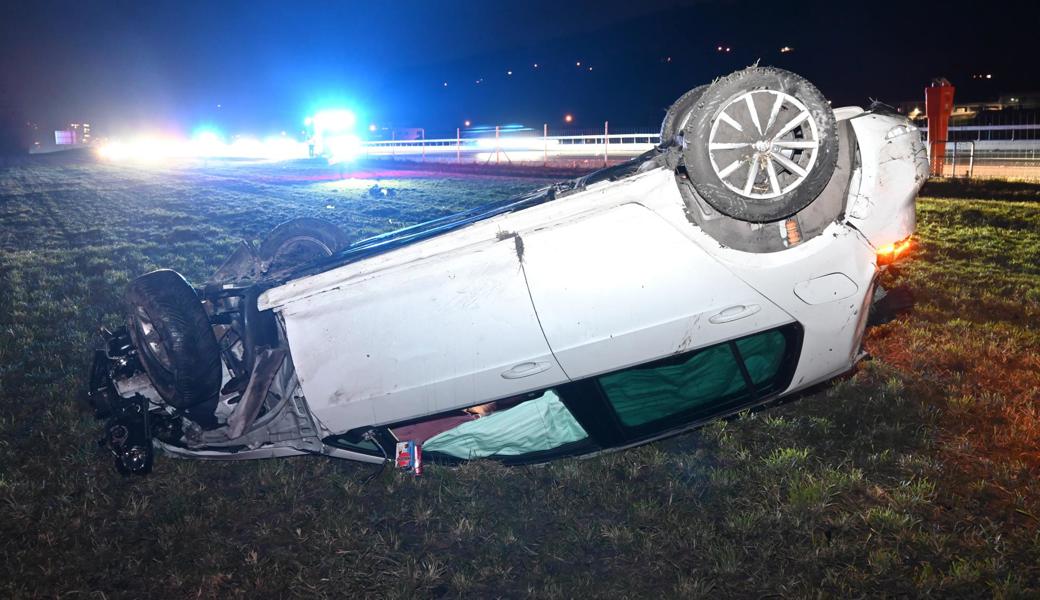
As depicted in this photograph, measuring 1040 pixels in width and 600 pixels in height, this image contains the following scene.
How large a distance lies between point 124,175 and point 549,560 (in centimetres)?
2909

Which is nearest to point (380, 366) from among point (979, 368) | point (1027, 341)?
point (979, 368)

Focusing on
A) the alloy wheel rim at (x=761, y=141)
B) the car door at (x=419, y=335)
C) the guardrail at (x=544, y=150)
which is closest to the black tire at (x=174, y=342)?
the car door at (x=419, y=335)

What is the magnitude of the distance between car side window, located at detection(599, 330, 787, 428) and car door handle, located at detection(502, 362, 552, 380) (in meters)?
0.28

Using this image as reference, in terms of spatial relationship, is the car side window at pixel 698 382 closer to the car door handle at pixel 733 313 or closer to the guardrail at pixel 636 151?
the car door handle at pixel 733 313

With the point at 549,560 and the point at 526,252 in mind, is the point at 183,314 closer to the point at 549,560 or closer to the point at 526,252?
the point at 526,252

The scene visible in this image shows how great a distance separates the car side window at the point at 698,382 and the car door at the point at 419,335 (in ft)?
1.15

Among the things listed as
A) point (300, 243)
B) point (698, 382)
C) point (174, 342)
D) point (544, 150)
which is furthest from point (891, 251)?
point (544, 150)

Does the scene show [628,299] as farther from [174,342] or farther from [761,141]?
[174,342]

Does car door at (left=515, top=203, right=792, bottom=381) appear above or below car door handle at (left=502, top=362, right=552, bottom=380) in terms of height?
above

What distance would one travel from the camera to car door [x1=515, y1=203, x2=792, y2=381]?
3.07m

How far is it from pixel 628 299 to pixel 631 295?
0.02 meters

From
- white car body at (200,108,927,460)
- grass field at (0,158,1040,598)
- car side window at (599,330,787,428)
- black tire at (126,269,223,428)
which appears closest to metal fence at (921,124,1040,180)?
grass field at (0,158,1040,598)

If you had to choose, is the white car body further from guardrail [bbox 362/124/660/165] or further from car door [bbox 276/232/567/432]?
guardrail [bbox 362/124/660/165]

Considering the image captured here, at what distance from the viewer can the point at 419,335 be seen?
3197mm
